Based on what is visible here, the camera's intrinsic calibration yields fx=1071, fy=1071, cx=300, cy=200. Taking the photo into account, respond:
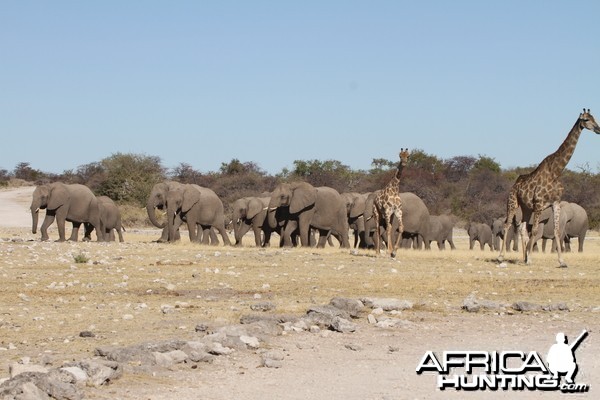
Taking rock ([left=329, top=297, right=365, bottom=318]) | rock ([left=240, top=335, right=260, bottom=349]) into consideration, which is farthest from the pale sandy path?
rock ([left=240, top=335, right=260, bottom=349])

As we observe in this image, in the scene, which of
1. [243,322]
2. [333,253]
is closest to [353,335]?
[243,322]

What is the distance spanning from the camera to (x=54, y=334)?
1198 cm

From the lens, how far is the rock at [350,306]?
1360 cm

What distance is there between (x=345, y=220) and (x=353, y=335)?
22.8 meters

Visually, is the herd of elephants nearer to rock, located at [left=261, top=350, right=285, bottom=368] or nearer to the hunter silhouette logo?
the hunter silhouette logo

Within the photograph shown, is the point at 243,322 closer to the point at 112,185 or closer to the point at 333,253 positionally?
the point at 333,253

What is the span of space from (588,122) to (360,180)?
186 ft

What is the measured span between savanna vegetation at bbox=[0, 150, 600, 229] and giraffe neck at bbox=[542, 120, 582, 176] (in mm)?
33511

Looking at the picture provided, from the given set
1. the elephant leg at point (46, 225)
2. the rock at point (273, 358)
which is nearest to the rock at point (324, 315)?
the rock at point (273, 358)

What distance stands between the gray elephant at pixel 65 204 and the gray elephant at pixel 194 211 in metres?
2.75

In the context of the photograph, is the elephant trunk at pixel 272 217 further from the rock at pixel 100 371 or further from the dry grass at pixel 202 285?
the rock at pixel 100 371

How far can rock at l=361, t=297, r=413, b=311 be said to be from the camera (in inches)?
571

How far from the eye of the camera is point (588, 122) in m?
24.1

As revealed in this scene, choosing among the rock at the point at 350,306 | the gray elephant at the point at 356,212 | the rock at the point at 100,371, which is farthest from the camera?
the gray elephant at the point at 356,212
